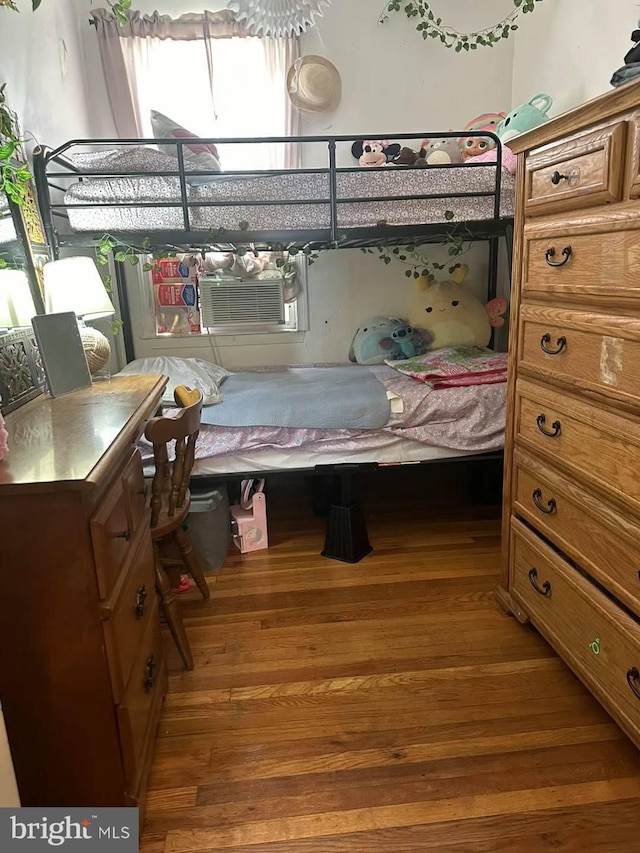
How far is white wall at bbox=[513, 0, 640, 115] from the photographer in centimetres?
233

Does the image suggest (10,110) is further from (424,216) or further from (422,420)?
(422,420)

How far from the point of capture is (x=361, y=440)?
2.28m

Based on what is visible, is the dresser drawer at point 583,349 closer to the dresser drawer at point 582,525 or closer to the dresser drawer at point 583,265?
the dresser drawer at point 583,265

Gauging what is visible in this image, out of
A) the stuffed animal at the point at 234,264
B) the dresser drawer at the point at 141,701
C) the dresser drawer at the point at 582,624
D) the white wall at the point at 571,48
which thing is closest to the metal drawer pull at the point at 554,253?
the dresser drawer at the point at 582,624

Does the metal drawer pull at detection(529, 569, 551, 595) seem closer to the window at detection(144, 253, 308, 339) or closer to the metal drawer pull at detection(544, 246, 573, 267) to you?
the metal drawer pull at detection(544, 246, 573, 267)

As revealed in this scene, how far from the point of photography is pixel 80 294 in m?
1.91

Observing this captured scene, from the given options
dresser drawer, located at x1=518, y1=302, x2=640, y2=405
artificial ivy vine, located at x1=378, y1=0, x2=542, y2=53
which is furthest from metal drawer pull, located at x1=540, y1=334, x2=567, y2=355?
artificial ivy vine, located at x1=378, y1=0, x2=542, y2=53

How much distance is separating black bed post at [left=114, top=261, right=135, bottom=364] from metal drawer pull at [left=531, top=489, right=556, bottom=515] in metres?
2.39

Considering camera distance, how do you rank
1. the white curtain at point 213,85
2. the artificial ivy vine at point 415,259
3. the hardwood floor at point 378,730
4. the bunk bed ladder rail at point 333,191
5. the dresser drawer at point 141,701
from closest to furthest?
the dresser drawer at point 141,701 → the hardwood floor at point 378,730 → the bunk bed ladder rail at point 333,191 → the white curtain at point 213,85 → the artificial ivy vine at point 415,259

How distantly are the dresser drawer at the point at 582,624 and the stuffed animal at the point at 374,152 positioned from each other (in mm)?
1918

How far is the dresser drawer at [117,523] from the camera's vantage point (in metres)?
0.99

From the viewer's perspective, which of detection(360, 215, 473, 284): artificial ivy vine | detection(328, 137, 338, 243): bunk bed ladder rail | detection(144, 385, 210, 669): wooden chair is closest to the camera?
detection(144, 385, 210, 669): wooden chair

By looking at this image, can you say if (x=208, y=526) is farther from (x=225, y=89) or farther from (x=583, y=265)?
(x=225, y=89)

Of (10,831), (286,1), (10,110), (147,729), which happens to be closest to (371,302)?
(286,1)
